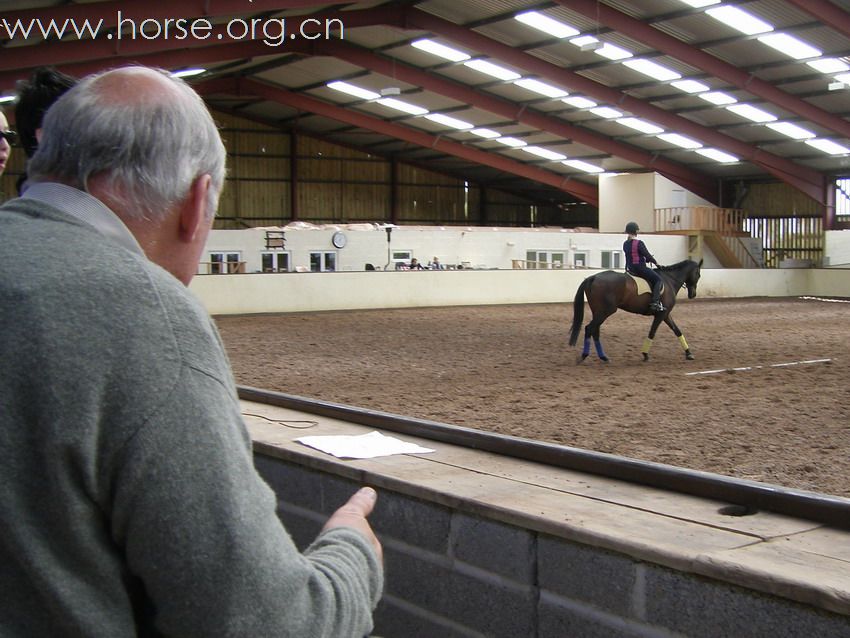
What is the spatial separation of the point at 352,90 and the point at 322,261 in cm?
613

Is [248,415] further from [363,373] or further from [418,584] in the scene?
[363,373]

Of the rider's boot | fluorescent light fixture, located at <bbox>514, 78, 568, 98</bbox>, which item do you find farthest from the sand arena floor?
fluorescent light fixture, located at <bbox>514, 78, 568, 98</bbox>

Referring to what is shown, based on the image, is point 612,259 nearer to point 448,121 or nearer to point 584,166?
point 584,166

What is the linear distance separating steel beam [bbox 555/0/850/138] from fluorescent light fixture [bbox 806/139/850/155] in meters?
1.96

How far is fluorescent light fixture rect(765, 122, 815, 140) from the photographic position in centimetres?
2472

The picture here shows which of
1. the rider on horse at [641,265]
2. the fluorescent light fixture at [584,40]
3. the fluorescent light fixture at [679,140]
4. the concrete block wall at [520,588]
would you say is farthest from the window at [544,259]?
the concrete block wall at [520,588]

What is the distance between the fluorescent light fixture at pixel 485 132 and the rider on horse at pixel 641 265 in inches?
721

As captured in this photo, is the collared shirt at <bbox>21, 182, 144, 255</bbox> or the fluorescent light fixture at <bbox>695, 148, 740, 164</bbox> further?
the fluorescent light fixture at <bbox>695, 148, 740, 164</bbox>

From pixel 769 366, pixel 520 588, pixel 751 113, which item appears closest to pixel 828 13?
pixel 751 113

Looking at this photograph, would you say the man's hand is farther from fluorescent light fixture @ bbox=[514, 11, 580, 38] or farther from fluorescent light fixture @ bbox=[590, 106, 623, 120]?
fluorescent light fixture @ bbox=[590, 106, 623, 120]

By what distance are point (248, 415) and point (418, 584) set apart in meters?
1.99

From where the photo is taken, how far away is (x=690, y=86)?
22547mm

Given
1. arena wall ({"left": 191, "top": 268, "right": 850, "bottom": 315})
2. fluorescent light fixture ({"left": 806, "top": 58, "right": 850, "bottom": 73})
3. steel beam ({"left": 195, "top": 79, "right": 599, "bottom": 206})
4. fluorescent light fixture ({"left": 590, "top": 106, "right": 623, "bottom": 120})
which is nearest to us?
arena wall ({"left": 191, "top": 268, "right": 850, "bottom": 315})

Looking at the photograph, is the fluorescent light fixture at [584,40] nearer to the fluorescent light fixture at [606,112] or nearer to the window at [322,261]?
the fluorescent light fixture at [606,112]
